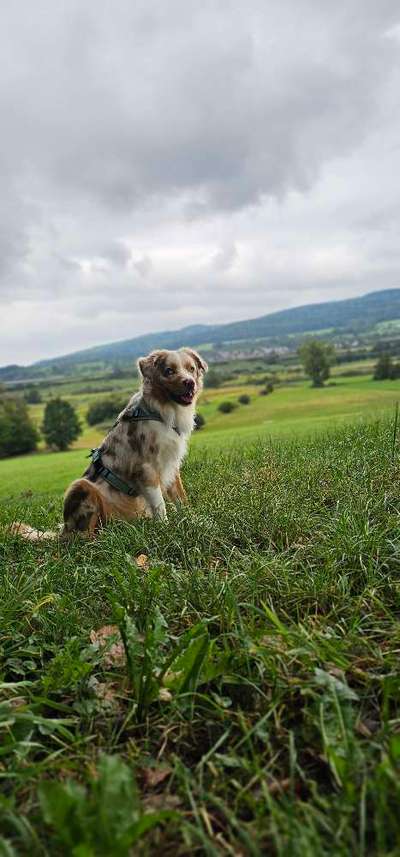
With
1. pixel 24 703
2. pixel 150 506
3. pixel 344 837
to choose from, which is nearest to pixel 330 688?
pixel 344 837

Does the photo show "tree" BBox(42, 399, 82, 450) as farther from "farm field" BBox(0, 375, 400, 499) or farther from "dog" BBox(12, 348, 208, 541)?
"dog" BBox(12, 348, 208, 541)

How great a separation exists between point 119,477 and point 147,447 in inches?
18.7

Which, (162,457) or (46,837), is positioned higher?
(162,457)

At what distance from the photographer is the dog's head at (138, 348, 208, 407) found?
5.85 m

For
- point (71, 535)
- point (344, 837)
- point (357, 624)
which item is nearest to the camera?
point (344, 837)

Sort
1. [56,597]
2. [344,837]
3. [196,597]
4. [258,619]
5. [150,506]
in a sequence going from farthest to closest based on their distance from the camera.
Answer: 1. [150,506]
2. [56,597]
3. [196,597]
4. [258,619]
5. [344,837]

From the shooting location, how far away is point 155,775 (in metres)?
1.78

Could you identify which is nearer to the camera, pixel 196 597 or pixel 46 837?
pixel 46 837

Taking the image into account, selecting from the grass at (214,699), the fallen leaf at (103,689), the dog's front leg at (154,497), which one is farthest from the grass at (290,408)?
the fallen leaf at (103,689)

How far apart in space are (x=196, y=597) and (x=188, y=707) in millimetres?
790

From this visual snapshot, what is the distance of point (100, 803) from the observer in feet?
4.53

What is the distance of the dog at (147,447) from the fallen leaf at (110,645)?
289 cm

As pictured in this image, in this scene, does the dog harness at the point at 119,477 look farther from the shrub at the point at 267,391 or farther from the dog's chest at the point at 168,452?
the shrub at the point at 267,391

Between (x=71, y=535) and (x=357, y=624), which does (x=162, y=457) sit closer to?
(x=71, y=535)
